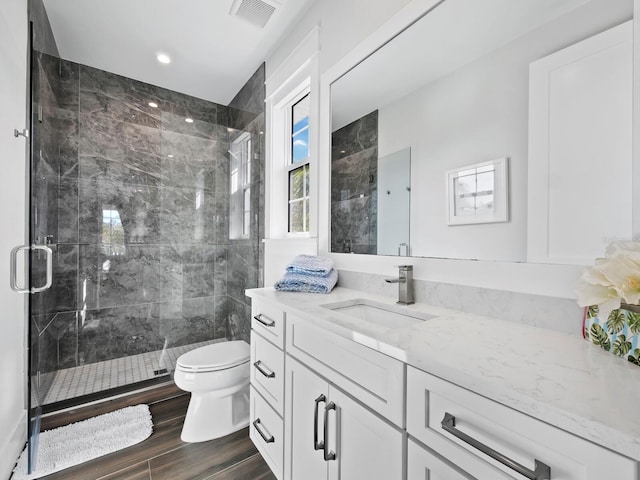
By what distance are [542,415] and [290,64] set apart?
226cm

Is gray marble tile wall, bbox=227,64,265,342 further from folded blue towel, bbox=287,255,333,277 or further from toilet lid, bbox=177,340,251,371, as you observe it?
folded blue towel, bbox=287,255,333,277

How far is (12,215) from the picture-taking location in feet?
4.91

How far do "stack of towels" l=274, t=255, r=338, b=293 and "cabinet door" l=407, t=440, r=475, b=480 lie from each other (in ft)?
2.79

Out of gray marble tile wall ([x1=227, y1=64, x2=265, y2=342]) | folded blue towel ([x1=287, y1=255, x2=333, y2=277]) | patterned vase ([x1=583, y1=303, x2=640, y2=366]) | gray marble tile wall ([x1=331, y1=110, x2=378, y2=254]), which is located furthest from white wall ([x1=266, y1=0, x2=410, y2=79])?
patterned vase ([x1=583, y1=303, x2=640, y2=366])

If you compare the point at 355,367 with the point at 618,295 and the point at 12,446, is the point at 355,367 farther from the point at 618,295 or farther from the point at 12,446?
the point at 12,446

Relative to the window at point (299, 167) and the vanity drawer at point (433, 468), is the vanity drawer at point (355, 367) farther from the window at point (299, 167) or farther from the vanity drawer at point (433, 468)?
the window at point (299, 167)

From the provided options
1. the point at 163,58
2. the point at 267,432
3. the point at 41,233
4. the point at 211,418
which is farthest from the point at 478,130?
the point at 163,58

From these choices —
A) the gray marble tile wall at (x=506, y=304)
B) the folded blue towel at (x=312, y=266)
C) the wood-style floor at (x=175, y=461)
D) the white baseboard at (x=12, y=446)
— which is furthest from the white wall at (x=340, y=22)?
the white baseboard at (x=12, y=446)

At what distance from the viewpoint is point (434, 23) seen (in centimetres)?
121

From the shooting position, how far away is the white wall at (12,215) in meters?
1.38

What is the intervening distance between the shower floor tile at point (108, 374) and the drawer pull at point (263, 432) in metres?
1.34

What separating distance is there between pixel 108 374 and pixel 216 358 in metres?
1.26

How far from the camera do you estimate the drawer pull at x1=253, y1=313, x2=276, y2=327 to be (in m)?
1.35

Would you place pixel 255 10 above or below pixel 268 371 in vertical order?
above
